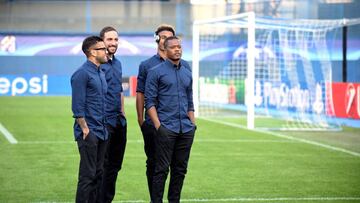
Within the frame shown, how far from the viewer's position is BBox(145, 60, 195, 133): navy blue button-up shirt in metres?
10.0

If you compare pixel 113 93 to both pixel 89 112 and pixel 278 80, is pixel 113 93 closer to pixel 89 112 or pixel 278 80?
pixel 89 112

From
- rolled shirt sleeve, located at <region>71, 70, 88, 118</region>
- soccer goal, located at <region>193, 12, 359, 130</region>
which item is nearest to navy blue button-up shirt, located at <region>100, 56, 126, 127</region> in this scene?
rolled shirt sleeve, located at <region>71, 70, 88, 118</region>

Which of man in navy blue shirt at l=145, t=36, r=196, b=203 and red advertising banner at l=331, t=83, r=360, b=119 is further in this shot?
red advertising banner at l=331, t=83, r=360, b=119

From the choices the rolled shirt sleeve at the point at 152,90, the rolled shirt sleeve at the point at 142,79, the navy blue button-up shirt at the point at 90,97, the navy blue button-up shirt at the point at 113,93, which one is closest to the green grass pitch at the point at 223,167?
the navy blue button-up shirt at the point at 113,93

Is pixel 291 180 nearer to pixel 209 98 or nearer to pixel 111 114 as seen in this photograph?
pixel 111 114

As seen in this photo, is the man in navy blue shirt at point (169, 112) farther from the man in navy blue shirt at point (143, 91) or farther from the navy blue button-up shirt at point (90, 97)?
the navy blue button-up shirt at point (90, 97)

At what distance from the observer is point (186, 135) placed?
33.3ft

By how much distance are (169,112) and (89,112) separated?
3.17 feet

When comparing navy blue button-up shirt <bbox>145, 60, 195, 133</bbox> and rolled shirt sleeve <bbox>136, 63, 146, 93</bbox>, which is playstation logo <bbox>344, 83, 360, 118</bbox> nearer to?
rolled shirt sleeve <bbox>136, 63, 146, 93</bbox>

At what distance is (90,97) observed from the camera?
9.52 meters

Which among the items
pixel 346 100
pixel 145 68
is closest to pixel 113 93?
pixel 145 68

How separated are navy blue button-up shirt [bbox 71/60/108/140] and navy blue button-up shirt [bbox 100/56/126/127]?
0.58 metres

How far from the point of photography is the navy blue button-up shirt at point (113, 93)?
10289 mm

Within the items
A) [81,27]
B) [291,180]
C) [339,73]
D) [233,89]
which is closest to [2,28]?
[81,27]
